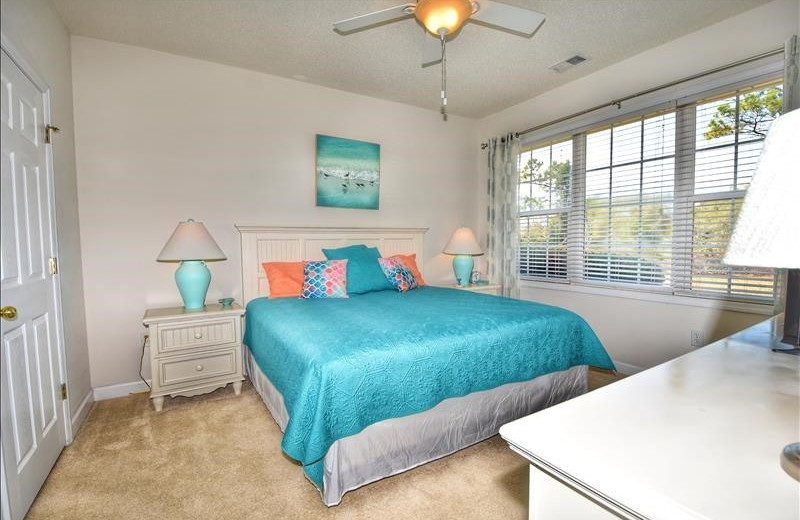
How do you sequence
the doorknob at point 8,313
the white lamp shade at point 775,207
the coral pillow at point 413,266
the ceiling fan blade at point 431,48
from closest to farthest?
the white lamp shade at point 775,207 < the doorknob at point 8,313 < the ceiling fan blade at point 431,48 < the coral pillow at point 413,266

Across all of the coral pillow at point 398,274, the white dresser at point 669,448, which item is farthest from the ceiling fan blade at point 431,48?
the white dresser at point 669,448

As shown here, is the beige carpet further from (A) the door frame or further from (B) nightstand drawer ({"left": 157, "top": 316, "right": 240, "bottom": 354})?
(B) nightstand drawer ({"left": 157, "top": 316, "right": 240, "bottom": 354})

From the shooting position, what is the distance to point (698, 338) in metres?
2.71

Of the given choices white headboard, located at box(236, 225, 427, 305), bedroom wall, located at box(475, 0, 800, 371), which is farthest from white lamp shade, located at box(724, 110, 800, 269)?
white headboard, located at box(236, 225, 427, 305)

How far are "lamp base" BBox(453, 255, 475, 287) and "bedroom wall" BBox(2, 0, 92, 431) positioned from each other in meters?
3.27

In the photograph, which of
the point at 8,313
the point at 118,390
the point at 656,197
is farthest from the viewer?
the point at 656,197

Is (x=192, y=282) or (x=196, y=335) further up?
(x=192, y=282)

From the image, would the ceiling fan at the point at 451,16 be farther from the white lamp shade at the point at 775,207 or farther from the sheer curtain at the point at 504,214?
the sheer curtain at the point at 504,214

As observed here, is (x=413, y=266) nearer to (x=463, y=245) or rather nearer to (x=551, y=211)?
(x=463, y=245)

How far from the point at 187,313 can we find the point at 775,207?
3000 millimetres

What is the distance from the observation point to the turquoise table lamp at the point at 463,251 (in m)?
4.00

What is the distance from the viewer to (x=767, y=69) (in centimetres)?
237

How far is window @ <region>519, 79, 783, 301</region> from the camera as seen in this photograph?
2.52 metres

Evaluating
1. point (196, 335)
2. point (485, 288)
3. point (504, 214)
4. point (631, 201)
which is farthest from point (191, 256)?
point (631, 201)
